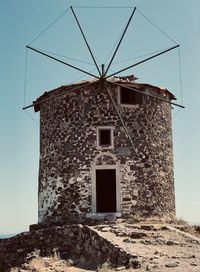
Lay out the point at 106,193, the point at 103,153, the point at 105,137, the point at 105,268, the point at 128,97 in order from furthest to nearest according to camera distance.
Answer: the point at 106,193
the point at 128,97
the point at 105,137
the point at 103,153
the point at 105,268

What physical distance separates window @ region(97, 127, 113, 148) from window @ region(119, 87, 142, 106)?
1.33 meters

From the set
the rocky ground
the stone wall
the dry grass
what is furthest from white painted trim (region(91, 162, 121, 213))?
the dry grass

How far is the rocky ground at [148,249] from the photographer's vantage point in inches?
478

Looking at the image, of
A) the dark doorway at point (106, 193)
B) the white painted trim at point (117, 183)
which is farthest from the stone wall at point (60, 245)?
the dark doorway at point (106, 193)

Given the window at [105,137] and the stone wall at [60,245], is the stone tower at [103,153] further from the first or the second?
the stone wall at [60,245]

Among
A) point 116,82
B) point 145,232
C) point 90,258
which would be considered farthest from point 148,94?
point 90,258

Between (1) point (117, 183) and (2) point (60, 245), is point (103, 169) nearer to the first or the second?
(1) point (117, 183)

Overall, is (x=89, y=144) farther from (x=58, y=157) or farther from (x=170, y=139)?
(x=170, y=139)

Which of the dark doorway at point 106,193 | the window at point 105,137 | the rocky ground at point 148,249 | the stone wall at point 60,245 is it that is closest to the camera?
the rocky ground at point 148,249

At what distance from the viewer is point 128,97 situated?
69.5 ft

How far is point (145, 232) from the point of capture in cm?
1622

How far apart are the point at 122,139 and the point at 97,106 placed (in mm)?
1721

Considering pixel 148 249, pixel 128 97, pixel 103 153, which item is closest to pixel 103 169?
pixel 103 153

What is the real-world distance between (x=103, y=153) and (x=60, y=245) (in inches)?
172
